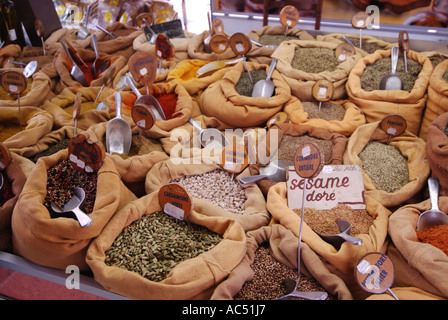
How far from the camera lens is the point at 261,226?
132cm

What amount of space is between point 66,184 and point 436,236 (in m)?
1.31

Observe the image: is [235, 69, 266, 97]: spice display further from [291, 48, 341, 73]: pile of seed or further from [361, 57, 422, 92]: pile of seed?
[361, 57, 422, 92]: pile of seed

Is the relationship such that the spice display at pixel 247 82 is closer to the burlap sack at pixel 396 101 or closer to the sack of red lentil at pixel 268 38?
the sack of red lentil at pixel 268 38

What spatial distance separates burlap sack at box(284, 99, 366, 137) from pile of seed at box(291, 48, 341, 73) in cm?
34

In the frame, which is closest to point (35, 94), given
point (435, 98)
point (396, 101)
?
point (396, 101)

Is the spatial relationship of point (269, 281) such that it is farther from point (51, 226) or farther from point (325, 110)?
point (325, 110)

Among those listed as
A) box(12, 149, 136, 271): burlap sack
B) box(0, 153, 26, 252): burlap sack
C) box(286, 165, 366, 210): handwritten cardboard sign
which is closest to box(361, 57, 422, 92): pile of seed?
box(286, 165, 366, 210): handwritten cardboard sign

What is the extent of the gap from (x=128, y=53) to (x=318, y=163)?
2.13 metres

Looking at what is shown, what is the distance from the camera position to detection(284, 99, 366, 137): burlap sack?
5.73 feet

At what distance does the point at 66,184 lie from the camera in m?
1.26

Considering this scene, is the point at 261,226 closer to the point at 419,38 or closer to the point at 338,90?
the point at 338,90

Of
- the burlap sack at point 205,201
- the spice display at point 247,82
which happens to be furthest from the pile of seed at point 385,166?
the spice display at point 247,82

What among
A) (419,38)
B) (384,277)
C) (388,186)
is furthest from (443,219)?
(419,38)

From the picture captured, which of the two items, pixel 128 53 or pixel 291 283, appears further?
pixel 128 53
